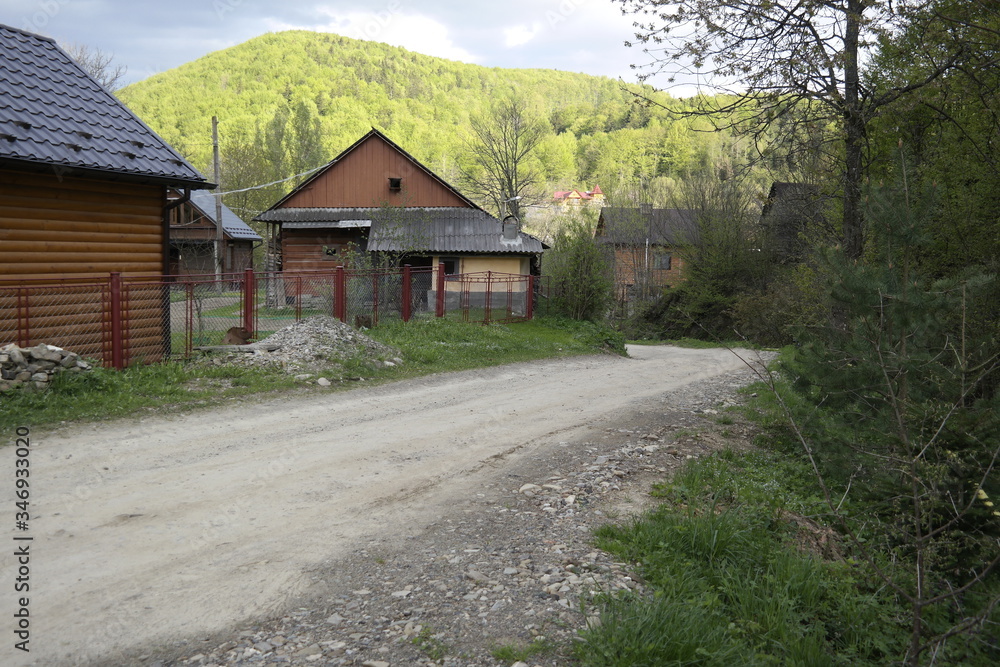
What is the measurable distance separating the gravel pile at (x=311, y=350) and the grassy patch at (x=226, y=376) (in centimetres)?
22

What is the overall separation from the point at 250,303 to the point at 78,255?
300 centimetres

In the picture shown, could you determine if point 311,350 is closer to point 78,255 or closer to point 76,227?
point 78,255

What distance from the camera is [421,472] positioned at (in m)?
6.50

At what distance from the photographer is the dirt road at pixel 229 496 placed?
383cm

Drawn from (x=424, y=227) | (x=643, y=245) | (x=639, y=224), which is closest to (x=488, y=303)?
(x=424, y=227)

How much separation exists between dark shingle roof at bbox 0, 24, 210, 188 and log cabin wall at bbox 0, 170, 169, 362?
561 mm

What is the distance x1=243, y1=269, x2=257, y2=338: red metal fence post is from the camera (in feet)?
42.7

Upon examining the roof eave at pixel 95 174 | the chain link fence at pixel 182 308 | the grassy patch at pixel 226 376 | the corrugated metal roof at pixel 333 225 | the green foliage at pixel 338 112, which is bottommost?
the grassy patch at pixel 226 376

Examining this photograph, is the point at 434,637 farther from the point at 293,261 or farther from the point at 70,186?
the point at 293,261

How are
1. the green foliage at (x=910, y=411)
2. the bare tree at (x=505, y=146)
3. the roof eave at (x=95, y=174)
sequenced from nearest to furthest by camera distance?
1. the green foliage at (x=910, y=411)
2. the roof eave at (x=95, y=174)
3. the bare tree at (x=505, y=146)

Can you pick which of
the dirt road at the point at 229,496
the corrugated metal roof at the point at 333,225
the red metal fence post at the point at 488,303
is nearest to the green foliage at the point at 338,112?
the corrugated metal roof at the point at 333,225

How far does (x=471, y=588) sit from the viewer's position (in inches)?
167

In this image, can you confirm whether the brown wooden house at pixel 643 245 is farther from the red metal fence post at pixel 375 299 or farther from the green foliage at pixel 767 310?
the red metal fence post at pixel 375 299

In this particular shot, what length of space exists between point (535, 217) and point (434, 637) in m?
68.8
